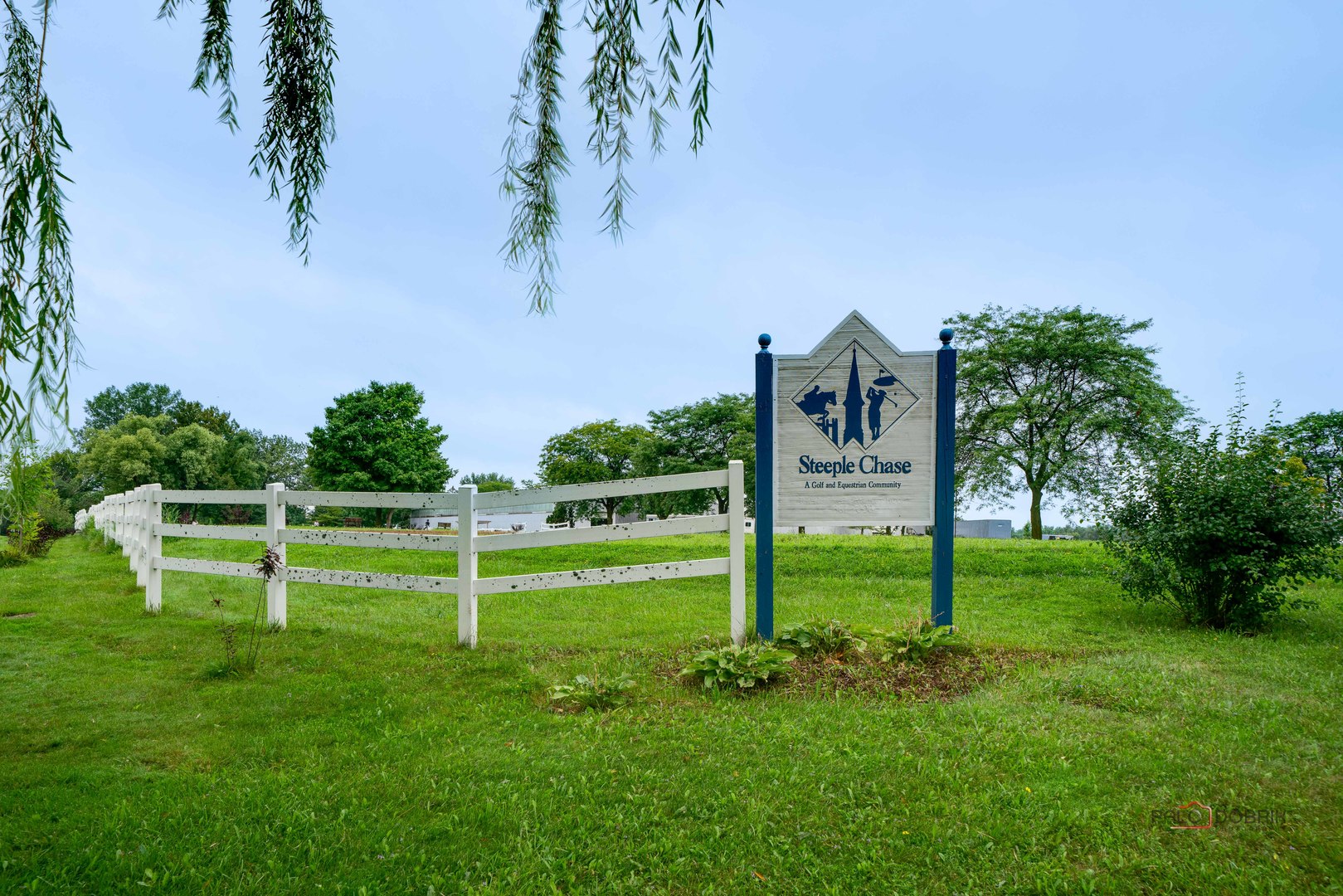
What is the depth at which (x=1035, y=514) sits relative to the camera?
27297 millimetres

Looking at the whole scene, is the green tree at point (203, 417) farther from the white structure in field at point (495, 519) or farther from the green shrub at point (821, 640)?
the green shrub at point (821, 640)

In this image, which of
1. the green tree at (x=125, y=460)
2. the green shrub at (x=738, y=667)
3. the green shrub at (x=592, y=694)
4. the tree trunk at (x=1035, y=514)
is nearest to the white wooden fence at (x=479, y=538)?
the green shrub at (x=738, y=667)

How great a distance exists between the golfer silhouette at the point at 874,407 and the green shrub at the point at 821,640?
164cm

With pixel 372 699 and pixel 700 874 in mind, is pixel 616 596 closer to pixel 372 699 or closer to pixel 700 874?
pixel 372 699

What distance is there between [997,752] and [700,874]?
202 cm

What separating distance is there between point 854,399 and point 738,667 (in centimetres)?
246

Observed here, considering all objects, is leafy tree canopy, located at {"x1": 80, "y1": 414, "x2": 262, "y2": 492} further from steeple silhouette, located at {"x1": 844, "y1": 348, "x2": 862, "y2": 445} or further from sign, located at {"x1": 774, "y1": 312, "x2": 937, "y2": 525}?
steeple silhouette, located at {"x1": 844, "y1": 348, "x2": 862, "y2": 445}

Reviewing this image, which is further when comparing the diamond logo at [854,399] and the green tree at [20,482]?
the diamond logo at [854,399]

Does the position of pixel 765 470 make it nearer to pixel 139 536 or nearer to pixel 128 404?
pixel 139 536

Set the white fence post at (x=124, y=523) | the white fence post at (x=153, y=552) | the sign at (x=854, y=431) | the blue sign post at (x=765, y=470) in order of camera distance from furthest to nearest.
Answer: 1. the white fence post at (x=124, y=523)
2. the white fence post at (x=153, y=552)
3. the sign at (x=854, y=431)
4. the blue sign post at (x=765, y=470)

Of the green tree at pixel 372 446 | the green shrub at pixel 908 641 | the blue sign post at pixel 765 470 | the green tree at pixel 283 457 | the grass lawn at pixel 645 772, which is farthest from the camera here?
the green tree at pixel 283 457

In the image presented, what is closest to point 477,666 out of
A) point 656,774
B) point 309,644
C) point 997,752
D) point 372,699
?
point 372,699

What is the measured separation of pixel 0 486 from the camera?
3213 millimetres

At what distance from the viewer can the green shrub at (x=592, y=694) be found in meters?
4.90
